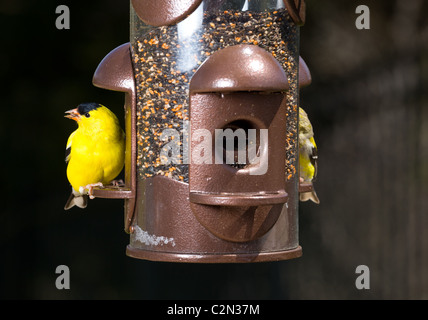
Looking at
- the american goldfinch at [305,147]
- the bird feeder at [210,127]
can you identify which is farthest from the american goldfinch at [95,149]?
the american goldfinch at [305,147]

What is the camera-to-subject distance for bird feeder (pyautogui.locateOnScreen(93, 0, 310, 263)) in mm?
3568

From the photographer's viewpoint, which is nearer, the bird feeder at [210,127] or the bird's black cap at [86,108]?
the bird feeder at [210,127]

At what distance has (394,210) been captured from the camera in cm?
638

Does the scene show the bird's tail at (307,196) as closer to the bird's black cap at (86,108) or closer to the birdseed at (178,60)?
the birdseed at (178,60)

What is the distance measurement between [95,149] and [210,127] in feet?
2.80

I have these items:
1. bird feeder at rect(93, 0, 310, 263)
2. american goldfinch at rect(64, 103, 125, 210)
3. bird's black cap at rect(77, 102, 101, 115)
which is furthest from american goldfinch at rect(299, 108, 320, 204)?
bird's black cap at rect(77, 102, 101, 115)

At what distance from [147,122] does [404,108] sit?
302cm

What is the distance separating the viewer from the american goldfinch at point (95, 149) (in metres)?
4.16

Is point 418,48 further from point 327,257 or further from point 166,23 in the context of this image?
point 166,23

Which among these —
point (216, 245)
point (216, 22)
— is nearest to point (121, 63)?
point (216, 22)

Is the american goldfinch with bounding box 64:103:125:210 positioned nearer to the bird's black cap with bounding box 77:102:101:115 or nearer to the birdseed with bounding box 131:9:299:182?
the bird's black cap with bounding box 77:102:101:115

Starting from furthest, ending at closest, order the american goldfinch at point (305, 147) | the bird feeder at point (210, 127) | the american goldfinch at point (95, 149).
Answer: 1. the american goldfinch at point (305, 147)
2. the american goldfinch at point (95, 149)
3. the bird feeder at point (210, 127)

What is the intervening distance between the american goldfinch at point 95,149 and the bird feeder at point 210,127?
0.23 metres

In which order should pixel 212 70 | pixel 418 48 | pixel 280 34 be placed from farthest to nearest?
pixel 418 48, pixel 280 34, pixel 212 70
